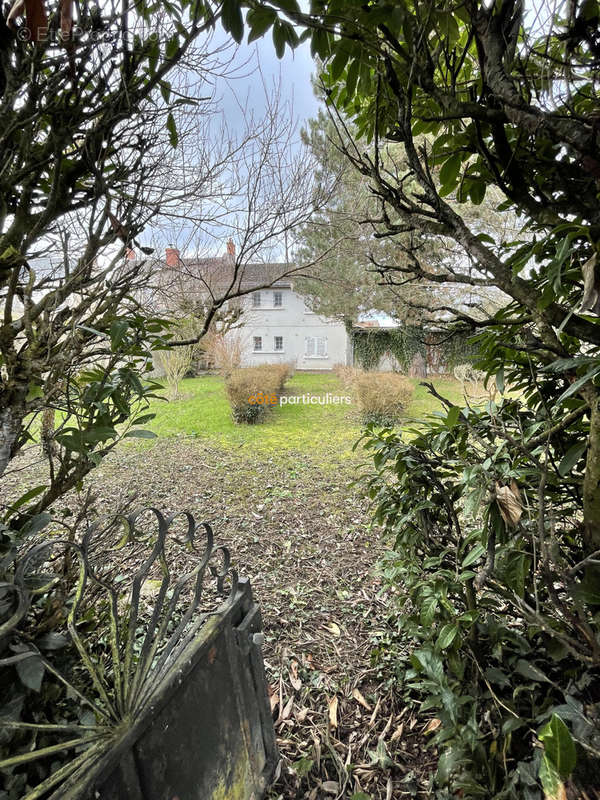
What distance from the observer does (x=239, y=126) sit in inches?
125

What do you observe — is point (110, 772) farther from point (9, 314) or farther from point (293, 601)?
point (293, 601)

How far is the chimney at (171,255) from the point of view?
3.41m

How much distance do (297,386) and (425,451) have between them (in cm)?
1094

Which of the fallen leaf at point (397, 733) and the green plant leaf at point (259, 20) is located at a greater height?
the green plant leaf at point (259, 20)

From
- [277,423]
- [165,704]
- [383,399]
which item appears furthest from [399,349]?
[165,704]

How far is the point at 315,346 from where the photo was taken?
18094 millimetres

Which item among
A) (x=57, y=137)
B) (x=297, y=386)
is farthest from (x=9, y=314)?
(x=297, y=386)

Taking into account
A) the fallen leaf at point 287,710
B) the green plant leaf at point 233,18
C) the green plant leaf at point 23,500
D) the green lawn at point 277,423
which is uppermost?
the green plant leaf at point 233,18

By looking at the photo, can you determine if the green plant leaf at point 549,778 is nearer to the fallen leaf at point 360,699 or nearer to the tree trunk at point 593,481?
the tree trunk at point 593,481

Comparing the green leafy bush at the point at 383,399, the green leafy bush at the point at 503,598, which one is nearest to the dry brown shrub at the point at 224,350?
the green leafy bush at the point at 383,399

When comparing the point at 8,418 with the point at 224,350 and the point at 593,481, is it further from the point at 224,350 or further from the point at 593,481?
the point at 224,350

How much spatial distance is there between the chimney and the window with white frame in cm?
1441

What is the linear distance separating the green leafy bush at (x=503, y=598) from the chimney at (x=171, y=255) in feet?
9.34

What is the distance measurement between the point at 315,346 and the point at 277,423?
1077 centimetres
